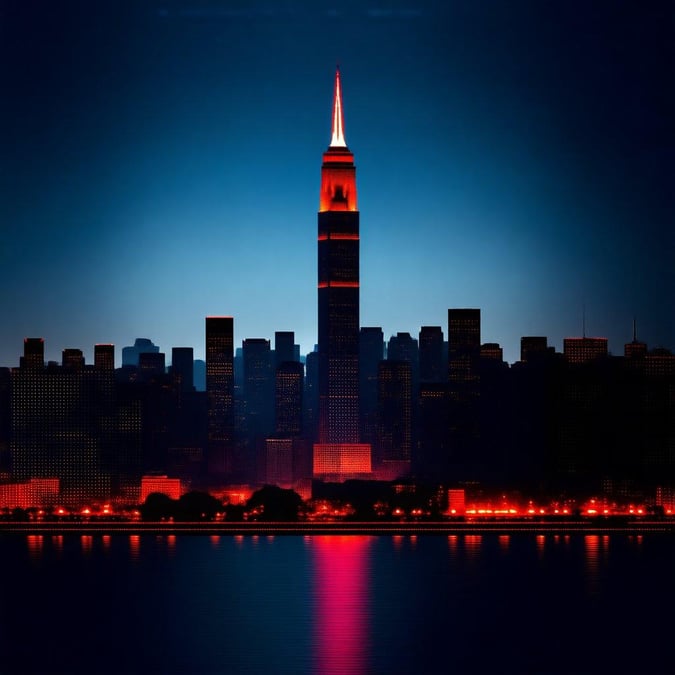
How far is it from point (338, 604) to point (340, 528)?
46.3 ft

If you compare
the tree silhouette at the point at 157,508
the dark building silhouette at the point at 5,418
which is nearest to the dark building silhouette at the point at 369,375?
the dark building silhouette at the point at 5,418

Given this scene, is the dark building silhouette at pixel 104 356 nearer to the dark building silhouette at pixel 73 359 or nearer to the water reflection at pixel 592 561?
the dark building silhouette at pixel 73 359

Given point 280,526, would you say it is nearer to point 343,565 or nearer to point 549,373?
point 343,565

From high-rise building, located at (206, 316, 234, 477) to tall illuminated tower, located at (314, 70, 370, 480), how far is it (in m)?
3.53

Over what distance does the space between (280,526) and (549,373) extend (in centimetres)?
1439

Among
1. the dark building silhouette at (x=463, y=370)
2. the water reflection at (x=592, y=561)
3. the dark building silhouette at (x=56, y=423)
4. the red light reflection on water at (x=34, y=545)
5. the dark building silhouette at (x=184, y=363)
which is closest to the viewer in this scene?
the water reflection at (x=592, y=561)

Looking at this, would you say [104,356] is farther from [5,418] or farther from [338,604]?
[338,604]

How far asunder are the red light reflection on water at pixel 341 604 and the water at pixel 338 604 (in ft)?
0.17

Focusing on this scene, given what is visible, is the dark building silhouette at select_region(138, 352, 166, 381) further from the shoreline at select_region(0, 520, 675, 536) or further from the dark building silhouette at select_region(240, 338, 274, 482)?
the shoreline at select_region(0, 520, 675, 536)

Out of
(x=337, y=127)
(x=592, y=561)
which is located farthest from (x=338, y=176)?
(x=592, y=561)

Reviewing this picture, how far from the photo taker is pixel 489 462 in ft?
209

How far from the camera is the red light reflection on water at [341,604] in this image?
31.0 meters

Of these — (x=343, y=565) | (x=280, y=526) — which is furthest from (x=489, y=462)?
(x=343, y=565)

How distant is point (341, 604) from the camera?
3728 centimetres
